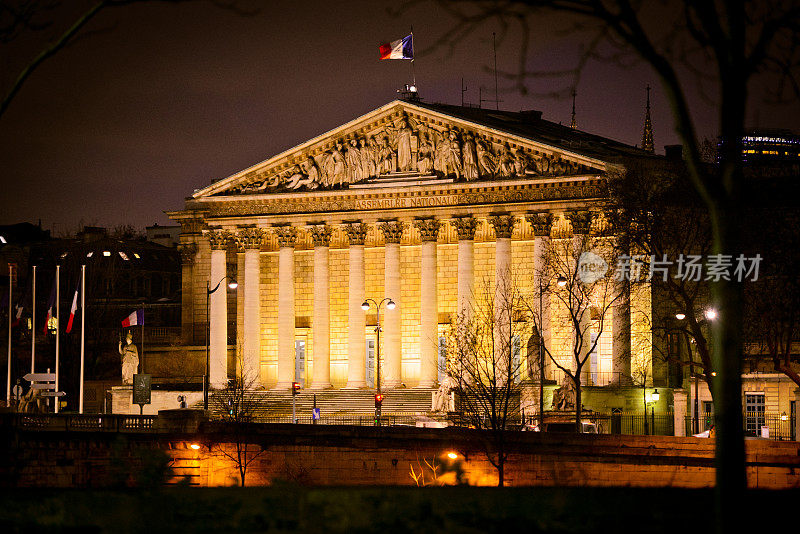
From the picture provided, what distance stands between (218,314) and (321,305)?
6587 millimetres

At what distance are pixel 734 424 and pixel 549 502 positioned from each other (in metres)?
3.17

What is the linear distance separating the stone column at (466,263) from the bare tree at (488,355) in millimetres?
669

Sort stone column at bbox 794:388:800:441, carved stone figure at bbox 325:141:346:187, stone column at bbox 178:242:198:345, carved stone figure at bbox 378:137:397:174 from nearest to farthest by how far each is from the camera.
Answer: stone column at bbox 794:388:800:441 → carved stone figure at bbox 378:137:397:174 → carved stone figure at bbox 325:141:346:187 → stone column at bbox 178:242:198:345

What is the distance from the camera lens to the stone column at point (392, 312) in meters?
77.8

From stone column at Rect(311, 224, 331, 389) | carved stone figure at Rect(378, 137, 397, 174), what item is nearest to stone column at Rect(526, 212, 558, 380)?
carved stone figure at Rect(378, 137, 397, 174)

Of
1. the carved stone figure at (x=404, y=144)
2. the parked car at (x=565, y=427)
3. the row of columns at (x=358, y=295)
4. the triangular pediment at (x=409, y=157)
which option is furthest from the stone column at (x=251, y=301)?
the parked car at (x=565, y=427)

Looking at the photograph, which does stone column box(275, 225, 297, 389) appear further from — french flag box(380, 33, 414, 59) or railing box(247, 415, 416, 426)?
french flag box(380, 33, 414, 59)

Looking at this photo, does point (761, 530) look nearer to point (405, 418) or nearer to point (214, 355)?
point (405, 418)

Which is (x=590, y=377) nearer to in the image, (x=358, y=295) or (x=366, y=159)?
(x=358, y=295)

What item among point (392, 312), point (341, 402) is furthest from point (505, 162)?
point (341, 402)

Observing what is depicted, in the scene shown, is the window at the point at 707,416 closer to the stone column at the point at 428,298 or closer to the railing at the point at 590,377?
the railing at the point at 590,377

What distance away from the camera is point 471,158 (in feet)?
251

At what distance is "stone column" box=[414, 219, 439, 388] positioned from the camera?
77.7m

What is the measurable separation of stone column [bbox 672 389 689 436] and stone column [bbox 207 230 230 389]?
27.3m
